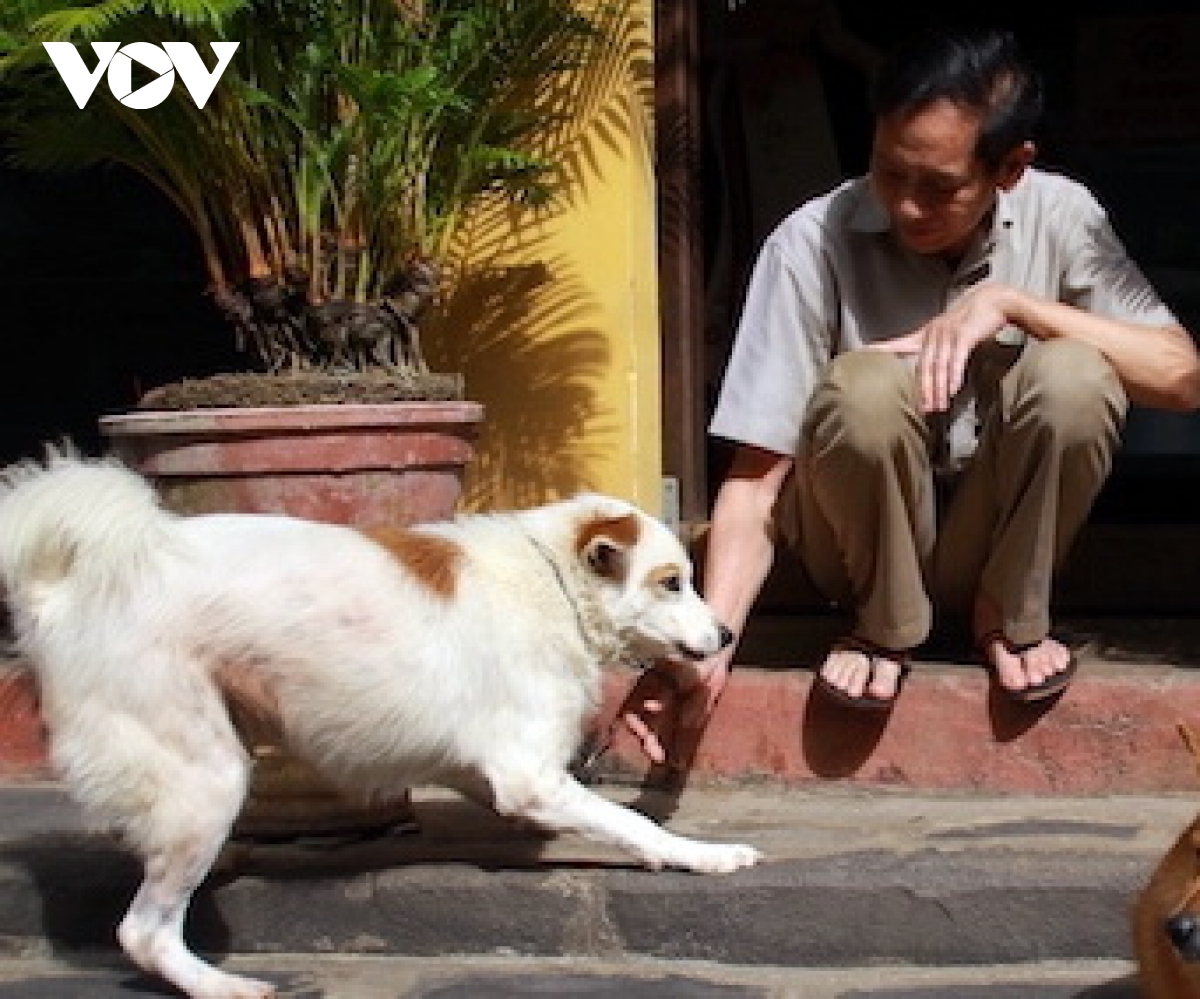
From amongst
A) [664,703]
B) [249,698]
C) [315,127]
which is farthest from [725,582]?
[315,127]

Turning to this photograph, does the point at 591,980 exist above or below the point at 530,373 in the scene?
below

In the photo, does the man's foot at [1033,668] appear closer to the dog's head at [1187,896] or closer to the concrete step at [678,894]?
the concrete step at [678,894]

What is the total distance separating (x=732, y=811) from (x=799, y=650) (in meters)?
0.83

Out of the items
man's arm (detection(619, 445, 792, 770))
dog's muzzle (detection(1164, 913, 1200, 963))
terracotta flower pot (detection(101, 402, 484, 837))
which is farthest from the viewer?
man's arm (detection(619, 445, 792, 770))

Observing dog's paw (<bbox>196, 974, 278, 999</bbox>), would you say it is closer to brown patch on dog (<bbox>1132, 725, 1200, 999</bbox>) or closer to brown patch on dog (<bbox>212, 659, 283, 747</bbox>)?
brown patch on dog (<bbox>212, 659, 283, 747</bbox>)

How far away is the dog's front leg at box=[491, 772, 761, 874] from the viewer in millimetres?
3896

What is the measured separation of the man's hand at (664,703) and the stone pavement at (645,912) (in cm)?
18

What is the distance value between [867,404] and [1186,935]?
1329 mm

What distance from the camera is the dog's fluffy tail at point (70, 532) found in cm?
367

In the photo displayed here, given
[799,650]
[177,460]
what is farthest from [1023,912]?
[177,460]

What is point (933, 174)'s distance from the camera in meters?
4.15

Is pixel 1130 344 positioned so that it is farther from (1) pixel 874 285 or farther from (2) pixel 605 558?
(2) pixel 605 558

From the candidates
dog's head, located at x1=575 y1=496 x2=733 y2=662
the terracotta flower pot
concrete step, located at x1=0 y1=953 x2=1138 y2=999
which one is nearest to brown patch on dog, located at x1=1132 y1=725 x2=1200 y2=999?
concrete step, located at x1=0 y1=953 x2=1138 y2=999

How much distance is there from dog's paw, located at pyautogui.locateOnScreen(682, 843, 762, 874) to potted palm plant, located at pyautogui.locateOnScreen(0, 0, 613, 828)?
2.52 feet
